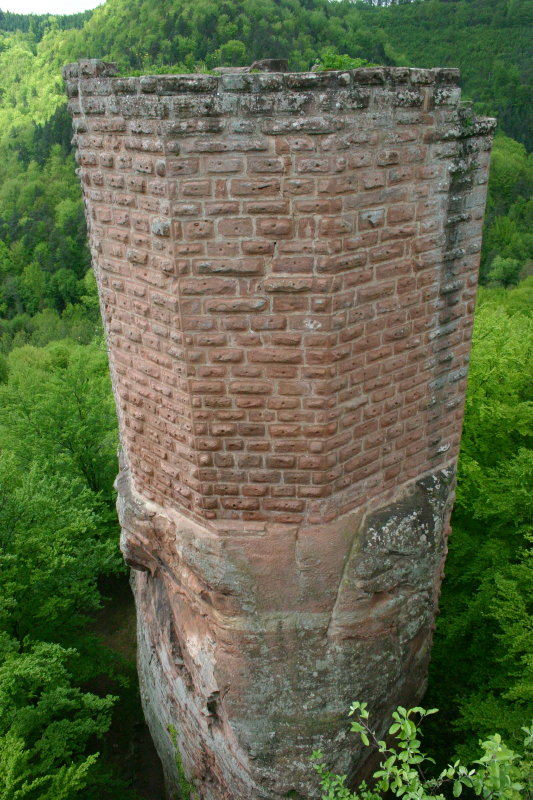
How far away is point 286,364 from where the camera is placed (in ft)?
13.6

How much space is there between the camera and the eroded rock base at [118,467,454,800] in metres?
4.69

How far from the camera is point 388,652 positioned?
5.19 meters

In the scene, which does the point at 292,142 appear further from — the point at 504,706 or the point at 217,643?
the point at 504,706

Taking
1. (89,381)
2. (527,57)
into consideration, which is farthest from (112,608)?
(527,57)

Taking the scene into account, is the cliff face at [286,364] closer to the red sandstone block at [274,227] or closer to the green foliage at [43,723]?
the red sandstone block at [274,227]

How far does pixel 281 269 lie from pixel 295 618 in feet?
8.68

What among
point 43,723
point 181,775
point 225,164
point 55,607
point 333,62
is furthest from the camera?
point 55,607

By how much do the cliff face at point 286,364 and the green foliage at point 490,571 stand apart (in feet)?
5.30

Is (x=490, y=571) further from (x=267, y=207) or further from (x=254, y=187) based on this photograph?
(x=254, y=187)

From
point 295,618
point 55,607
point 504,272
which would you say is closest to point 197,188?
point 295,618

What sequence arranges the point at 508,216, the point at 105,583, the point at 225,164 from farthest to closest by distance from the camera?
the point at 508,216, the point at 105,583, the point at 225,164

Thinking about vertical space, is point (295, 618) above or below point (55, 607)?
above

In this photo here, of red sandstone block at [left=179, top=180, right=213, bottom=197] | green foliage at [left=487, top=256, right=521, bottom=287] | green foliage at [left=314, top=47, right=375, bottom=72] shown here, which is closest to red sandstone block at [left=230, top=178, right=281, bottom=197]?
red sandstone block at [left=179, top=180, right=213, bottom=197]

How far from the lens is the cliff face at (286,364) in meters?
3.72
